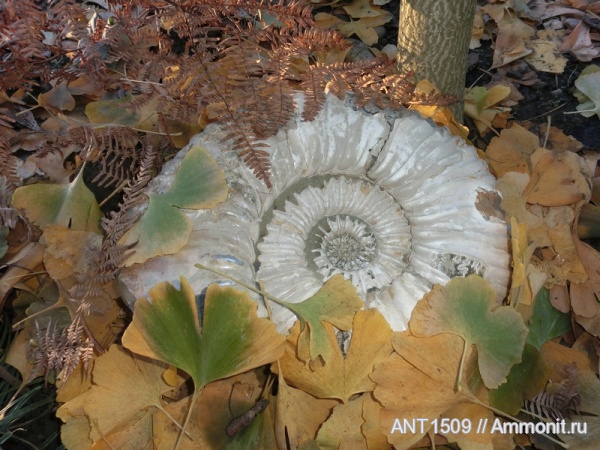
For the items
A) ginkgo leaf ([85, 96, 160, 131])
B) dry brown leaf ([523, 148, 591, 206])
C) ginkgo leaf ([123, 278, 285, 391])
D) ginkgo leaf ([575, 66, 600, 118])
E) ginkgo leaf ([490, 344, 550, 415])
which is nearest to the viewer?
ginkgo leaf ([123, 278, 285, 391])

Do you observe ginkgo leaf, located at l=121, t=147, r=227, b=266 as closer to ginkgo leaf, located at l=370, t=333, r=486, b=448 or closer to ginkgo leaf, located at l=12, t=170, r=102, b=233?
ginkgo leaf, located at l=12, t=170, r=102, b=233

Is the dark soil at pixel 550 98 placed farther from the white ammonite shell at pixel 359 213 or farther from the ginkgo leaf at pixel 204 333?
the ginkgo leaf at pixel 204 333

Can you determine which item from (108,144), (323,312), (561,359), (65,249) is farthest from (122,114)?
(561,359)

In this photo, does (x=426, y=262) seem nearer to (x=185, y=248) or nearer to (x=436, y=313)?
(x=436, y=313)

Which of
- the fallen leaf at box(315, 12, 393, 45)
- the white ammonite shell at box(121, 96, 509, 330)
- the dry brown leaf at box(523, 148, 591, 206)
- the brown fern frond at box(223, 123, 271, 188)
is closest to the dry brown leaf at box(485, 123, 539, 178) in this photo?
the dry brown leaf at box(523, 148, 591, 206)

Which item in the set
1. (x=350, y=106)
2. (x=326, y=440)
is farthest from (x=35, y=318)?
(x=350, y=106)

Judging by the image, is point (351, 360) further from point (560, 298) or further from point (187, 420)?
point (560, 298)
